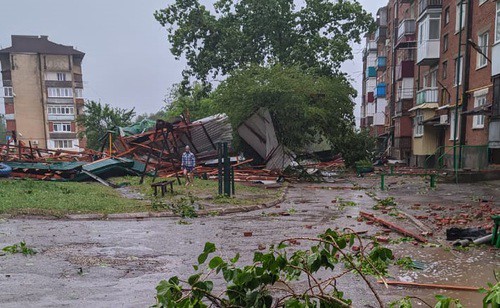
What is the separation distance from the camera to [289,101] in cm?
2311

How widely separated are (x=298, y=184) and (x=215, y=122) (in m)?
6.77

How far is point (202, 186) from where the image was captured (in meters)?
17.8

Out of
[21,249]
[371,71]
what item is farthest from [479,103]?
[371,71]

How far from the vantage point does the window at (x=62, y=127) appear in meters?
61.4

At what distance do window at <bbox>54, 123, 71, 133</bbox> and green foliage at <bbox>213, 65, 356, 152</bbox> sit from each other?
44.6 m

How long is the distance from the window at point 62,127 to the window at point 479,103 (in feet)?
187

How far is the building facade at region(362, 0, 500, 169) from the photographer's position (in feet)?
64.7

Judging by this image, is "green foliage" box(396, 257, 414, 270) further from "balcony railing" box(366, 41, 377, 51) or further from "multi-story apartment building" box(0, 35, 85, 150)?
"multi-story apartment building" box(0, 35, 85, 150)

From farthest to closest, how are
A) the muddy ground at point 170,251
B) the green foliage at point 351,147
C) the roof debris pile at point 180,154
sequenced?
the green foliage at point 351,147, the roof debris pile at point 180,154, the muddy ground at point 170,251

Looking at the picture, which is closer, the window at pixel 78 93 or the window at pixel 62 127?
the window at pixel 62 127

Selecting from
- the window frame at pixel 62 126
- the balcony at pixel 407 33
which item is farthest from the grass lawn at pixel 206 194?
the window frame at pixel 62 126

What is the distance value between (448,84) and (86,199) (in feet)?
79.9

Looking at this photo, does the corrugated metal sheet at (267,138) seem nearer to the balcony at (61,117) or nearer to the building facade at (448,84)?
the building facade at (448,84)

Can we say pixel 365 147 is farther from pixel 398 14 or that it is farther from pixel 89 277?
pixel 89 277
